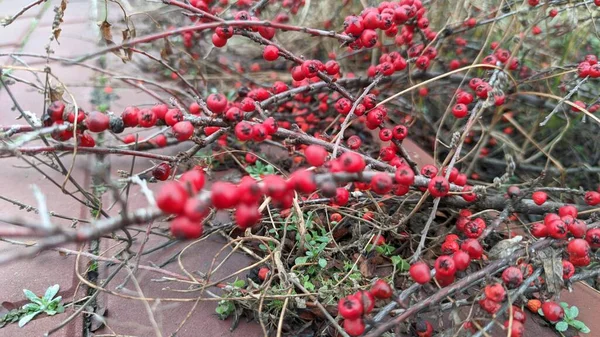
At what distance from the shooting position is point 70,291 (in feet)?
4.04

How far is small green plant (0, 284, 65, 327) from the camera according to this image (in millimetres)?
1133

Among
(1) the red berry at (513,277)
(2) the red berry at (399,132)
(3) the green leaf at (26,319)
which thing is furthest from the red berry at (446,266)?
(3) the green leaf at (26,319)

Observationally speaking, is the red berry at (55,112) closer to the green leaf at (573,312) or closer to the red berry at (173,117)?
the red berry at (173,117)

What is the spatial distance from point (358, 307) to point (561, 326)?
65cm

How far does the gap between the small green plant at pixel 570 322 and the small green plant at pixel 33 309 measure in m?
1.32

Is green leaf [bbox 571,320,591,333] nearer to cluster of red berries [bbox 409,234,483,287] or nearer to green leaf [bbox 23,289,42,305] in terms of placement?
cluster of red berries [bbox 409,234,483,287]

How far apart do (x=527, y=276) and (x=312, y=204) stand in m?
0.63

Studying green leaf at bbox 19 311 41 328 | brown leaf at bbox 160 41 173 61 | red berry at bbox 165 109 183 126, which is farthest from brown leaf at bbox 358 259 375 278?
brown leaf at bbox 160 41 173 61

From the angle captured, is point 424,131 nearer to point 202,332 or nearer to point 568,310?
point 568,310

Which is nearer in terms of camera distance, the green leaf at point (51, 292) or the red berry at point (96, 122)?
the red berry at point (96, 122)

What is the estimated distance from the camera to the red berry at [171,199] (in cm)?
64

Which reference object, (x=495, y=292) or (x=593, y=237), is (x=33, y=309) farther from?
(x=593, y=237)

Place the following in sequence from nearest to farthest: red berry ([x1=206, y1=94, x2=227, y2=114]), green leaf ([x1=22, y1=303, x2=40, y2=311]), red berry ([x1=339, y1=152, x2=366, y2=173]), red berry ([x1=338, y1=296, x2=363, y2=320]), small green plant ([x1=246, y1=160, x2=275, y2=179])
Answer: red berry ([x1=339, y1=152, x2=366, y2=173]) < red berry ([x1=338, y1=296, x2=363, y2=320]) < red berry ([x1=206, y1=94, x2=227, y2=114]) < green leaf ([x1=22, y1=303, x2=40, y2=311]) < small green plant ([x1=246, y1=160, x2=275, y2=179])

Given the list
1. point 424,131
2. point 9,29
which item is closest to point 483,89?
point 424,131
